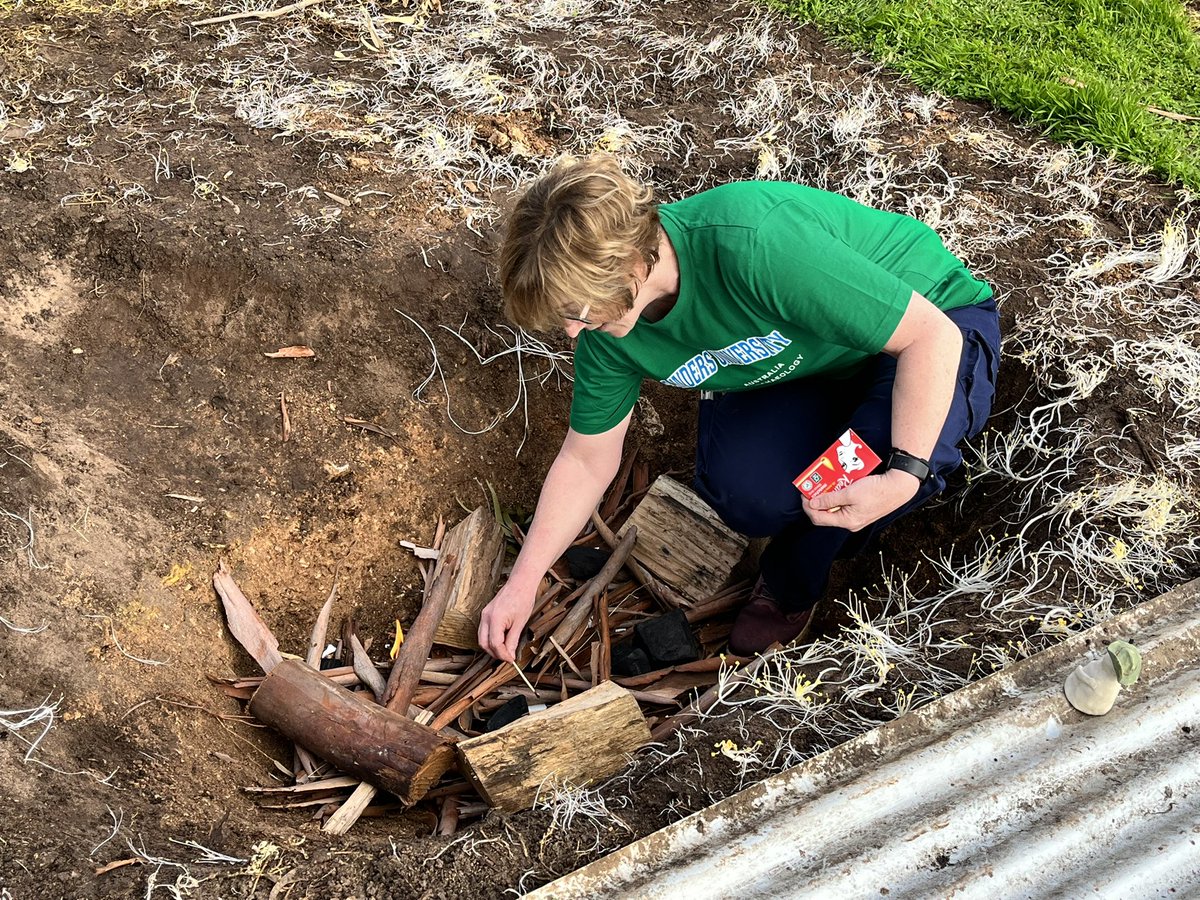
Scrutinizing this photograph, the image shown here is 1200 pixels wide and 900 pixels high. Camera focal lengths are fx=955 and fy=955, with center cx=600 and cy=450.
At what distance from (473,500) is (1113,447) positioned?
2.12m

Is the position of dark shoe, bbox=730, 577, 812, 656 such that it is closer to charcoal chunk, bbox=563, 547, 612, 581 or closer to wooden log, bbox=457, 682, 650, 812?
charcoal chunk, bbox=563, 547, 612, 581

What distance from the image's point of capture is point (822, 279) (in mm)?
2254

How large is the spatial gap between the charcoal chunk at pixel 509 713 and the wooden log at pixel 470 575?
0.29 meters

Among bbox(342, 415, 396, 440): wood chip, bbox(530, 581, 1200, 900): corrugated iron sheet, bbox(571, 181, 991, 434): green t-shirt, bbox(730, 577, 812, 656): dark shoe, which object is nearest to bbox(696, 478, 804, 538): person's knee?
bbox(730, 577, 812, 656): dark shoe

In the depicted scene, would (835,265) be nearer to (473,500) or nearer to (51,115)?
(473,500)

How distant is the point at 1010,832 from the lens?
2104 mm

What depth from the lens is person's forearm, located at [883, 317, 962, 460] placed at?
236 cm

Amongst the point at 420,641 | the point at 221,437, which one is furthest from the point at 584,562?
the point at 221,437

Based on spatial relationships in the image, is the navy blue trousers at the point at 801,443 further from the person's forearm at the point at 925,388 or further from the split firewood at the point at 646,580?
the split firewood at the point at 646,580

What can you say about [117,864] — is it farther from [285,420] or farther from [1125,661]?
[1125,661]

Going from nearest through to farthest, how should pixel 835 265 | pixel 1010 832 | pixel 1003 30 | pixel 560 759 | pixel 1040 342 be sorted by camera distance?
pixel 1010 832, pixel 835 265, pixel 560 759, pixel 1040 342, pixel 1003 30

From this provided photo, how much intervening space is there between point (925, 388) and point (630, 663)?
4.45 ft

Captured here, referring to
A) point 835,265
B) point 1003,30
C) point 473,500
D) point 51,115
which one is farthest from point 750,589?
point 51,115

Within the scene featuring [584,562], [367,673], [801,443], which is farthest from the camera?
[584,562]
